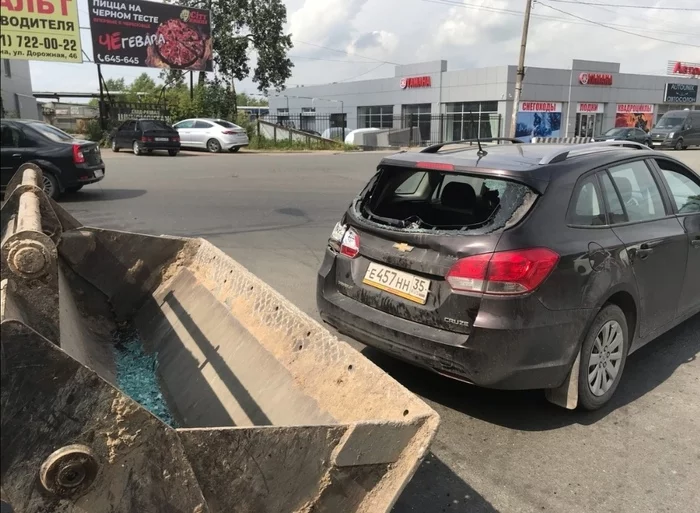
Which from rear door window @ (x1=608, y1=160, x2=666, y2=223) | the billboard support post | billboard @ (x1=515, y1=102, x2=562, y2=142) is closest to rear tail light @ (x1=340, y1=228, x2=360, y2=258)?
rear door window @ (x1=608, y1=160, x2=666, y2=223)

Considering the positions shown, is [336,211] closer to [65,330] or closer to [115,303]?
[115,303]

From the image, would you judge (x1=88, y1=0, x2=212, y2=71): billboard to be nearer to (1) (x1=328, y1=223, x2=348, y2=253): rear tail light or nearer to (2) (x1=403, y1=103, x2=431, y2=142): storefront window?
(2) (x1=403, y1=103, x2=431, y2=142): storefront window

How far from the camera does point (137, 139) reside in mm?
24250

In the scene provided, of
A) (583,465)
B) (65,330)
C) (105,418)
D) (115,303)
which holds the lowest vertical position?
(583,465)

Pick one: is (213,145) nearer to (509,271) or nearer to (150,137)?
(150,137)

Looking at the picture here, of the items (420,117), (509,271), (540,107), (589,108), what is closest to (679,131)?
(540,107)

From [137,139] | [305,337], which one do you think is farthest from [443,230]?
[137,139]

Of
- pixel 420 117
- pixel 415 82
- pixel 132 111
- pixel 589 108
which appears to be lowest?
pixel 420 117

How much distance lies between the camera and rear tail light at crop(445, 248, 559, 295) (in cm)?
319

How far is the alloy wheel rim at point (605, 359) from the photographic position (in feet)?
11.9

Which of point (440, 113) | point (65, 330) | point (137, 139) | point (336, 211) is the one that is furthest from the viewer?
point (440, 113)

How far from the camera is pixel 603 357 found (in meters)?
3.68

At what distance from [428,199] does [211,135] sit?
81.7ft

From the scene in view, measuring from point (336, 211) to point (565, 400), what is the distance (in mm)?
8113
